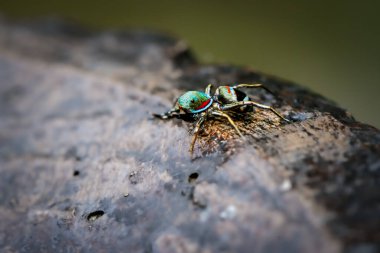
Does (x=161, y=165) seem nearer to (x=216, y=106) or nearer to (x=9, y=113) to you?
(x=216, y=106)

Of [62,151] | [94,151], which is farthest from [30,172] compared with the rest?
[94,151]

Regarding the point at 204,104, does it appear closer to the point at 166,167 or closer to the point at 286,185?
the point at 166,167

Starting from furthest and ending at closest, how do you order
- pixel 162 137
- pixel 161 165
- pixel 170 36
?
pixel 170 36 → pixel 162 137 → pixel 161 165

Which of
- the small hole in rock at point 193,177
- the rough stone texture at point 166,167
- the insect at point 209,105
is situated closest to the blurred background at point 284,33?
the rough stone texture at point 166,167

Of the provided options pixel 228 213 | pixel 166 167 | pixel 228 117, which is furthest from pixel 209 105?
pixel 228 213

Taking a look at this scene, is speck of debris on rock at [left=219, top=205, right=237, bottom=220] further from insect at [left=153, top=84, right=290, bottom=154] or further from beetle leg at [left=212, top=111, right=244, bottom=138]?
insect at [left=153, top=84, right=290, bottom=154]

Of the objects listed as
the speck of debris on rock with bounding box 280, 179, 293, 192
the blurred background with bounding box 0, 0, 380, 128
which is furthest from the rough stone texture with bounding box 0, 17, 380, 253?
the blurred background with bounding box 0, 0, 380, 128

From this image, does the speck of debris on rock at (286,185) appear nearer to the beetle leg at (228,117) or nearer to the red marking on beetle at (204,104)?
the beetle leg at (228,117)

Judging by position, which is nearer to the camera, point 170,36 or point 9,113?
point 9,113
